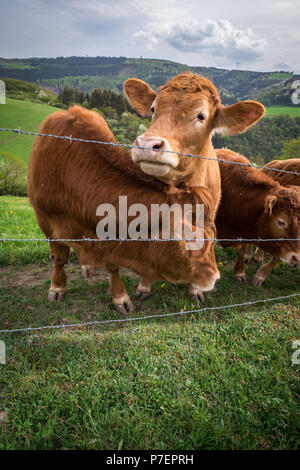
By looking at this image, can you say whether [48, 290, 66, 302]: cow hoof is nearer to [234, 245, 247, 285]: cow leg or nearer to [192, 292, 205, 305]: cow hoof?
[192, 292, 205, 305]: cow hoof

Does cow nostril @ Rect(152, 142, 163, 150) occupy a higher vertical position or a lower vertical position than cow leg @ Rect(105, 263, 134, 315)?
higher

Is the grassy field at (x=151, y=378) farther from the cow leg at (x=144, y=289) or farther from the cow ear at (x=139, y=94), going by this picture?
the cow ear at (x=139, y=94)

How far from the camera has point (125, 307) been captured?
4.54 metres

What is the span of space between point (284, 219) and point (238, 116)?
1.83 meters

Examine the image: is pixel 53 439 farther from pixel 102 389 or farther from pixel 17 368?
pixel 17 368

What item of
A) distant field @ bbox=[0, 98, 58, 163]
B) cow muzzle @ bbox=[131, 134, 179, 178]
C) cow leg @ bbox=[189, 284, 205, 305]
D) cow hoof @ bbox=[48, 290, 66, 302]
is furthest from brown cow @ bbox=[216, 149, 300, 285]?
distant field @ bbox=[0, 98, 58, 163]

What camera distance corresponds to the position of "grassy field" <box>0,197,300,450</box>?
225cm

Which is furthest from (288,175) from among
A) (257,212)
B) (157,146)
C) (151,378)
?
(151,378)

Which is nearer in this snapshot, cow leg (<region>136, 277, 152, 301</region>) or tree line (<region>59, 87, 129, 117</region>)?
cow leg (<region>136, 277, 152, 301</region>)

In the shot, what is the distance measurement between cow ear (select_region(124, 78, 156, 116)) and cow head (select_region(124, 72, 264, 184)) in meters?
0.76

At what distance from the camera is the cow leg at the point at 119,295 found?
14.3ft

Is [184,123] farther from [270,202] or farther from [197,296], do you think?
[197,296]

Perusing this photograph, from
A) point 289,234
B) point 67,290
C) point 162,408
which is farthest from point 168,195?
point 67,290

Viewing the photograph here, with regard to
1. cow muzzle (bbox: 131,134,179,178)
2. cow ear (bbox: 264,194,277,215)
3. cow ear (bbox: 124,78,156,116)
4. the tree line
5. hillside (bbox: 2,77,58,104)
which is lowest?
cow ear (bbox: 264,194,277,215)
